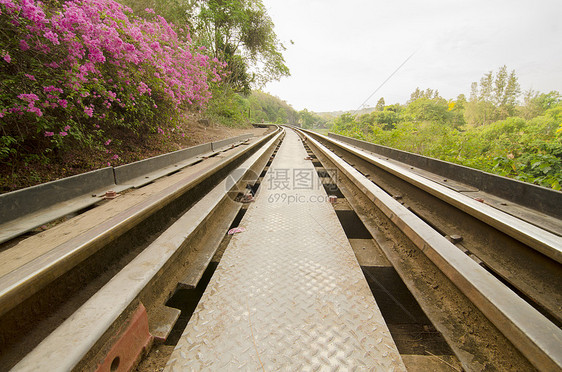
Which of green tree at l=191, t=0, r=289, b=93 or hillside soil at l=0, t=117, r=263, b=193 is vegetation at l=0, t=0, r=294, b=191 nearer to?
hillside soil at l=0, t=117, r=263, b=193

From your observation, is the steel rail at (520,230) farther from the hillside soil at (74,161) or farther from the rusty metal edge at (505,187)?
the hillside soil at (74,161)

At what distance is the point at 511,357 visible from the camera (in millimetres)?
705

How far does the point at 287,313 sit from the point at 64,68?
12.0ft

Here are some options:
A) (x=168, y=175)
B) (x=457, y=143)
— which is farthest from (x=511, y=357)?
(x=457, y=143)

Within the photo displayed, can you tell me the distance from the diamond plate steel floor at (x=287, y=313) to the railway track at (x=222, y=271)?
0.11m

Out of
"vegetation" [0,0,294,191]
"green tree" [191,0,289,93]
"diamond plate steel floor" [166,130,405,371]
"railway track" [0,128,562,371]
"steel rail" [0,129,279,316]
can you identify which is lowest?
"diamond plate steel floor" [166,130,405,371]

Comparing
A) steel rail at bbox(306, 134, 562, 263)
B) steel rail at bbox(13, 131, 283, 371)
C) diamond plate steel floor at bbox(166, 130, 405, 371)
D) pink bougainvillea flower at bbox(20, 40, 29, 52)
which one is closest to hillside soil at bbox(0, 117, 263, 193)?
pink bougainvillea flower at bbox(20, 40, 29, 52)

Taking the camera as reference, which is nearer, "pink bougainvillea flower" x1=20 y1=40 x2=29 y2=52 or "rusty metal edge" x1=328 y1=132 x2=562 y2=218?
"rusty metal edge" x1=328 y1=132 x2=562 y2=218

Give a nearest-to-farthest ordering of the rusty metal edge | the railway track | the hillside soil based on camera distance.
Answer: the railway track, the rusty metal edge, the hillside soil

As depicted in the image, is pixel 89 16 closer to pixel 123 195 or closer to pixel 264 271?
pixel 123 195

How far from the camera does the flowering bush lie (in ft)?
7.27

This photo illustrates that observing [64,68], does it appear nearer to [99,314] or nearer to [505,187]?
[99,314]

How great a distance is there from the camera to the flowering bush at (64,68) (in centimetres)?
221

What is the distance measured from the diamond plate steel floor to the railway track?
0.11 metres
